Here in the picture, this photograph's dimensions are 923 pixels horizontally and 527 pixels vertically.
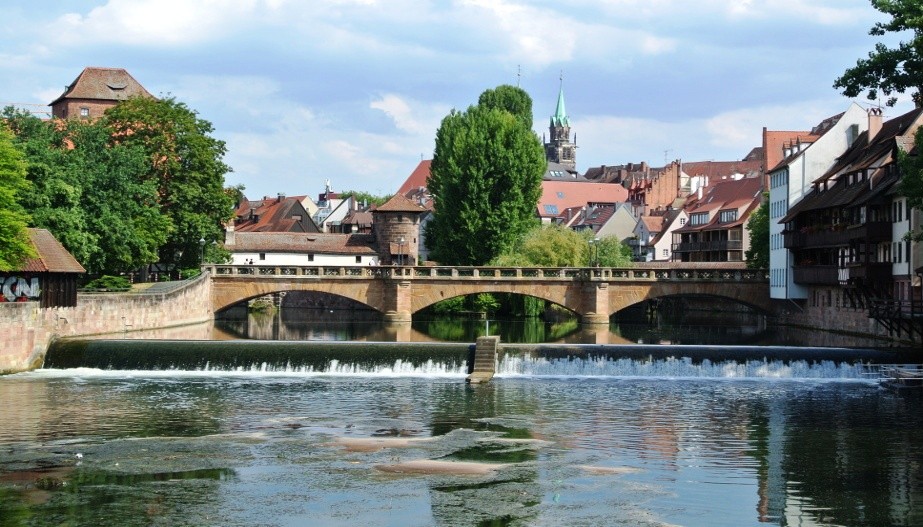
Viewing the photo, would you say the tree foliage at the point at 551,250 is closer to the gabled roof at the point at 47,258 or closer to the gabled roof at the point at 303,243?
the gabled roof at the point at 303,243

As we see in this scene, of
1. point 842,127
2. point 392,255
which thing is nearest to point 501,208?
point 392,255

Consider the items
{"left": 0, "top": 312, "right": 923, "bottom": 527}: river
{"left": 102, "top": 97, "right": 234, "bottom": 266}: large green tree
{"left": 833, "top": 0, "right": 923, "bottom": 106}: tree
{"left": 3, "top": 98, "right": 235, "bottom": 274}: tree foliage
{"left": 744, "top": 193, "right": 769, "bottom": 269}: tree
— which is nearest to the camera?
{"left": 0, "top": 312, "right": 923, "bottom": 527}: river

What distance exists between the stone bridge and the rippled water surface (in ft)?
115

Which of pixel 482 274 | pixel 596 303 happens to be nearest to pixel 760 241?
pixel 596 303

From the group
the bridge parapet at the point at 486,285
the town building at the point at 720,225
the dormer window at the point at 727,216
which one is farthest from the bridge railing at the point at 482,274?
the dormer window at the point at 727,216

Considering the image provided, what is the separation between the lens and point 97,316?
65.4 metres

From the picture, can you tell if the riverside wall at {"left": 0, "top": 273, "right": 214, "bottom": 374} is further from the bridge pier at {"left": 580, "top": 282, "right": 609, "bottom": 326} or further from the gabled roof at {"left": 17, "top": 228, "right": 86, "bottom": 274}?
the bridge pier at {"left": 580, "top": 282, "right": 609, "bottom": 326}

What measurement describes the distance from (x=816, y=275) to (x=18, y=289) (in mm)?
47910

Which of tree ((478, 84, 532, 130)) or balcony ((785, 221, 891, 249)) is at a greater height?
tree ((478, 84, 532, 130))

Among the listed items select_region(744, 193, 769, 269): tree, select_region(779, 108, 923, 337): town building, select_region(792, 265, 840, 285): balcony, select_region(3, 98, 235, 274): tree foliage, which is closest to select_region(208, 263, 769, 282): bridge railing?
select_region(3, 98, 235, 274): tree foliage

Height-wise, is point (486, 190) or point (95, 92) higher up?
point (95, 92)

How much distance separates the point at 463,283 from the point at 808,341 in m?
25.5

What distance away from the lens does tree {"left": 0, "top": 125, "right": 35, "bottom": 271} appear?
5219cm

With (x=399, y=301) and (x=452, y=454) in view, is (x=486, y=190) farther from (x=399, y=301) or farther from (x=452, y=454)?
(x=452, y=454)
